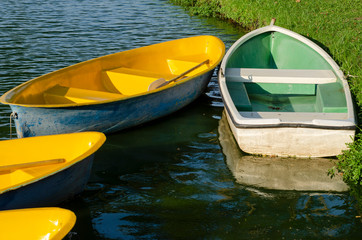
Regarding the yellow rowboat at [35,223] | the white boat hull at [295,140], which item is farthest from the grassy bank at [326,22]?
the yellow rowboat at [35,223]

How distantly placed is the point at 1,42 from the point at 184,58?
18.1ft

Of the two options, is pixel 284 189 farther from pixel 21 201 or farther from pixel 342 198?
pixel 21 201

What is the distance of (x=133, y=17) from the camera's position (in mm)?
15680

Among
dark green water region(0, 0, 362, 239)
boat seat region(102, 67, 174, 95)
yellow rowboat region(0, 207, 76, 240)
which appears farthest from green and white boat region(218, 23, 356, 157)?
yellow rowboat region(0, 207, 76, 240)

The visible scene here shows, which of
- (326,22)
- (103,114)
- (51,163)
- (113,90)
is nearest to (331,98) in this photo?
(103,114)

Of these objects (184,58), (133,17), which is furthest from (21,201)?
(133,17)

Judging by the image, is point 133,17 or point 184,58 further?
point 133,17

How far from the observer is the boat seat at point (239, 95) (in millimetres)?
7051

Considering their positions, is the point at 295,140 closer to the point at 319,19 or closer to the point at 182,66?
the point at 182,66

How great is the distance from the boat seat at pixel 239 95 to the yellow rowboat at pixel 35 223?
370 cm

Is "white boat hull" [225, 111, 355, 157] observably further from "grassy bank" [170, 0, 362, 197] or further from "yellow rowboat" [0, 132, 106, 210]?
"yellow rowboat" [0, 132, 106, 210]

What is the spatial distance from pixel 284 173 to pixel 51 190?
2.86 metres

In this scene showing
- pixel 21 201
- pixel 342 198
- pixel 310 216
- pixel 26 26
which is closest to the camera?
pixel 21 201

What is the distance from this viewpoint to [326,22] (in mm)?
10750
